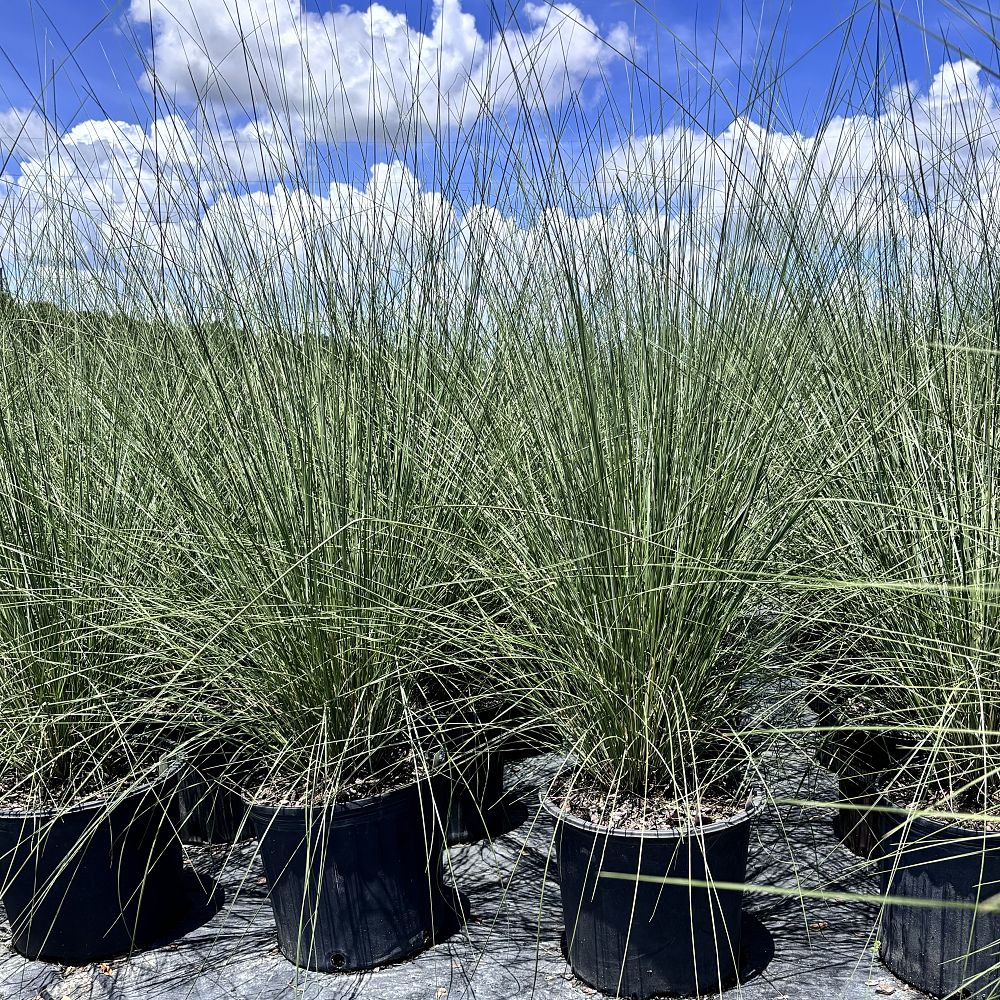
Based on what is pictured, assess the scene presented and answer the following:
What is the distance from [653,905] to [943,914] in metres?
0.50

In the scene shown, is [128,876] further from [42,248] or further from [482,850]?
[42,248]

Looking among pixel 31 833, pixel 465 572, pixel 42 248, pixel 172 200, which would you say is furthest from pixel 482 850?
pixel 42 248

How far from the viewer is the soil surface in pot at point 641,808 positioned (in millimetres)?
1490

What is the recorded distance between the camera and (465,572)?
74.9 inches

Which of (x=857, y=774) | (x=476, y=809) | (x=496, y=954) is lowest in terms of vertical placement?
(x=496, y=954)

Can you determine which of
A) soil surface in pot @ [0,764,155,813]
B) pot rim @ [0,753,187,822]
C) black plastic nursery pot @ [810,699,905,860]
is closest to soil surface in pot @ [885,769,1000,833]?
black plastic nursery pot @ [810,699,905,860]

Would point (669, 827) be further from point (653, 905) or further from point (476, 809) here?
point (476, 809)

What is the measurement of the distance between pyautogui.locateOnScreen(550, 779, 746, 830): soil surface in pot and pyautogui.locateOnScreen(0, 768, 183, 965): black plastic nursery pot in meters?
0.80

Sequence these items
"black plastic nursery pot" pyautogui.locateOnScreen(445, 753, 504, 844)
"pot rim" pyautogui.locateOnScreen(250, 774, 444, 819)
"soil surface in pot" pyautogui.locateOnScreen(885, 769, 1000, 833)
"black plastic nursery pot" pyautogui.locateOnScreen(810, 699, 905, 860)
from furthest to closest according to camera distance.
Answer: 1. "black plastic nursery pot" pyautogui.locateOnScreen(445, 753, 504, 844)
2. "black plastic nursery pot" pyautogui.locateOnScreen(810, 699, 905, 860)
3. "pot rim" pyautogui.locateOnScreen(250, 774, 444, 819)
4. "soil surface in pot" pyautogui.locateOnScreen(885, 769, 1000, 833)

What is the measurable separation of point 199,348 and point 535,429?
790mm

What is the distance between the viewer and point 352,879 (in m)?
1.63

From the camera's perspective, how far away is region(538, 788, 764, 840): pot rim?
4.74ft

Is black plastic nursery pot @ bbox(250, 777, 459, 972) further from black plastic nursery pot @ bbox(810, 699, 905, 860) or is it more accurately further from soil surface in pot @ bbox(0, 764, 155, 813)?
black plastic nursery pot @ bbox(810, 699, 905, 860)

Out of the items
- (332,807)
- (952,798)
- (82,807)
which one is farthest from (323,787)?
(952,798)
